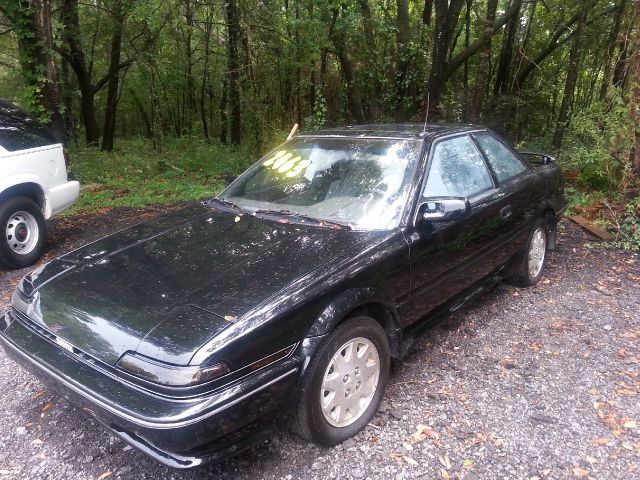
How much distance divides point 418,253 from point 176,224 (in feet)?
5.42

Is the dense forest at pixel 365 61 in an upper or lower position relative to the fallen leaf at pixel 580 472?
upper

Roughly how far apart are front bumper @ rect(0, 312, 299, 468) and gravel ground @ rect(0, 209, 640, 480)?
0.44 metres

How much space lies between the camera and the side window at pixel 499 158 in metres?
3.98

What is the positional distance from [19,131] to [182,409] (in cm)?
474

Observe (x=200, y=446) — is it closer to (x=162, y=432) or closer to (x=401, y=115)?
(x=162, y=432)

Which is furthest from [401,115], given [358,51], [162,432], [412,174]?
[162,432]

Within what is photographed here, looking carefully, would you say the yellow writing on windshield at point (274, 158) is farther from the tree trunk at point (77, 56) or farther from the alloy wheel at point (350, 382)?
the tree trunk at point (77, 56)

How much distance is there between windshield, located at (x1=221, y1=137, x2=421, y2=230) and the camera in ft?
10.1

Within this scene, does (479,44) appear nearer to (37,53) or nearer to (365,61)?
(365,61)

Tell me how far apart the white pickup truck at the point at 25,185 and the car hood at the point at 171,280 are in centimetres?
266

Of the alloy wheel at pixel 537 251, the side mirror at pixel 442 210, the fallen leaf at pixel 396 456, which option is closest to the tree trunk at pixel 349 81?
the alloy wheel at pixel 537 251

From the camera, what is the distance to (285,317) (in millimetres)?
2223

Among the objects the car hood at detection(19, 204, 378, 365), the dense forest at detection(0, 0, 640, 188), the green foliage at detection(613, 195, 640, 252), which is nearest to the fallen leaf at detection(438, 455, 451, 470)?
the car hood at detection(19, 204, 378, 365)

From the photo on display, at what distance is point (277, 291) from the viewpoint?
2.31m
